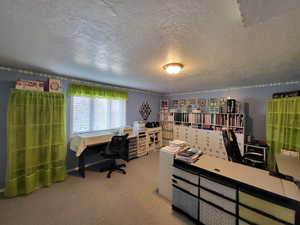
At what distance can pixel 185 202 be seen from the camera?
5.54ft

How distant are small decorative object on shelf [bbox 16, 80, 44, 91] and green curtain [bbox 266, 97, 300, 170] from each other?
465 cm

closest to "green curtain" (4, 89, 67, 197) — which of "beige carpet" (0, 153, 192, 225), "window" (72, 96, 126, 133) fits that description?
"beige carpet" (0, 153, 192, 225)

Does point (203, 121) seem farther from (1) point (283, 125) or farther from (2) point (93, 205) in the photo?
(2) point (93, 205)

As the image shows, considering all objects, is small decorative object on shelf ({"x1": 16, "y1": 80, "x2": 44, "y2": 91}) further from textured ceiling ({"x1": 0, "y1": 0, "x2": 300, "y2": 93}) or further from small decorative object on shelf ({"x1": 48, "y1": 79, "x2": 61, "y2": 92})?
textured ceiling ({"x1": 0, "y1": 0, "x2": 300, "y2": 93})

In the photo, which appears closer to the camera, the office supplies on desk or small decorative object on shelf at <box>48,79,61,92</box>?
the office supplies on desk

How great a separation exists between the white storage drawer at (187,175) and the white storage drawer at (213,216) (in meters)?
0.25

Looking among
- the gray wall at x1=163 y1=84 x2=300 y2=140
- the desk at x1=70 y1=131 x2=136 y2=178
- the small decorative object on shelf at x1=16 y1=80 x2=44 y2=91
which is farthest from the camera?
the gray wall at x1=163 y1=84 x2=300 y2=140

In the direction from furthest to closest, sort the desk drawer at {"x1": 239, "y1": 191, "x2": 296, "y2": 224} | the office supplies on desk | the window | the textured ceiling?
Result: 1. the window
2. the office supplies on desk
3. the desk drawer at {"x1": 239, "y1": 191, "x2": 296, "y2": 224}
4. the textured ceiling

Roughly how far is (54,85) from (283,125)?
473 centimetres

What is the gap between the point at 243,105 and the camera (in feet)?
11.0

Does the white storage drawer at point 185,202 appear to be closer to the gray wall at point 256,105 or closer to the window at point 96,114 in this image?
the window at point 96,114

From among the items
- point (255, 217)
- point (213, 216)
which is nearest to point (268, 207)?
point (255, 217)

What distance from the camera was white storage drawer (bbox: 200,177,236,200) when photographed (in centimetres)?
131

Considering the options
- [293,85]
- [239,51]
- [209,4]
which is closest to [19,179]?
[209,4]
